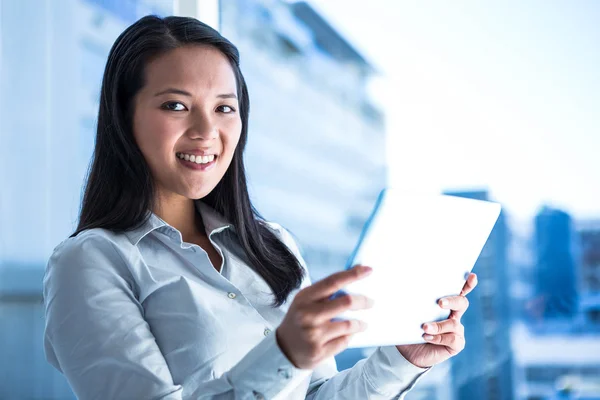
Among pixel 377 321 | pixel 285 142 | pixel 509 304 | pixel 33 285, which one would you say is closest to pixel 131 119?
pixel 377 321

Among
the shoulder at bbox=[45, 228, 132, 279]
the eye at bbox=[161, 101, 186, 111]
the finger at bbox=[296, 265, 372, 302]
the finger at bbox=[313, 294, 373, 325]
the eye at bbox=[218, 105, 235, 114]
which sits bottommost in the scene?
the finger at bbox=[313, 294, 373, 325]

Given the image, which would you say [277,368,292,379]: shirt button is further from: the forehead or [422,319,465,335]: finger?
the forehead

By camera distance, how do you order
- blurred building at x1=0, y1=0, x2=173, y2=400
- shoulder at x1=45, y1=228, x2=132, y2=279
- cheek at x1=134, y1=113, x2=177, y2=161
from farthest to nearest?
1. blurred building at x1=0, y1=0, x2=173, y2=400
2. cheek at x1=134, y1=113, x2=177, y2=161
3. shoulder at x1=45, y1=228, x2=132, y2=279

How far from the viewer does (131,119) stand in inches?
50.6

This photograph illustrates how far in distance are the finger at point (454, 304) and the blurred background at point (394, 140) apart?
→ 83 cm

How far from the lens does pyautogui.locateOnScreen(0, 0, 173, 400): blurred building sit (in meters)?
2.47

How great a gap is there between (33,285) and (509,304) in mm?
1773

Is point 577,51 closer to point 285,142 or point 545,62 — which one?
point 545,62

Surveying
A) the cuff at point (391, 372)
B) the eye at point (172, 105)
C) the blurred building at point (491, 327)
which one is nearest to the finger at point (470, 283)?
the cuff at point (391, 372)

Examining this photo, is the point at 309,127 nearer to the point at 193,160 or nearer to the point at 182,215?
the point at 182,215

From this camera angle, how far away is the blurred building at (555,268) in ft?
6.10

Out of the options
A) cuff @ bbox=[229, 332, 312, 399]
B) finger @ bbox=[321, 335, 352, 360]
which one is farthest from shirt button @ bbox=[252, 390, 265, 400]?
finger @ bbox=[321, 335, 352, 360]

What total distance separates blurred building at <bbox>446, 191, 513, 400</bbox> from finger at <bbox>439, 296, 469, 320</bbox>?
830 millimetres

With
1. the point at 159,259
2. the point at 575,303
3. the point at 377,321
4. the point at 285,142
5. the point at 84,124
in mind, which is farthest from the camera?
the point at 84,124
